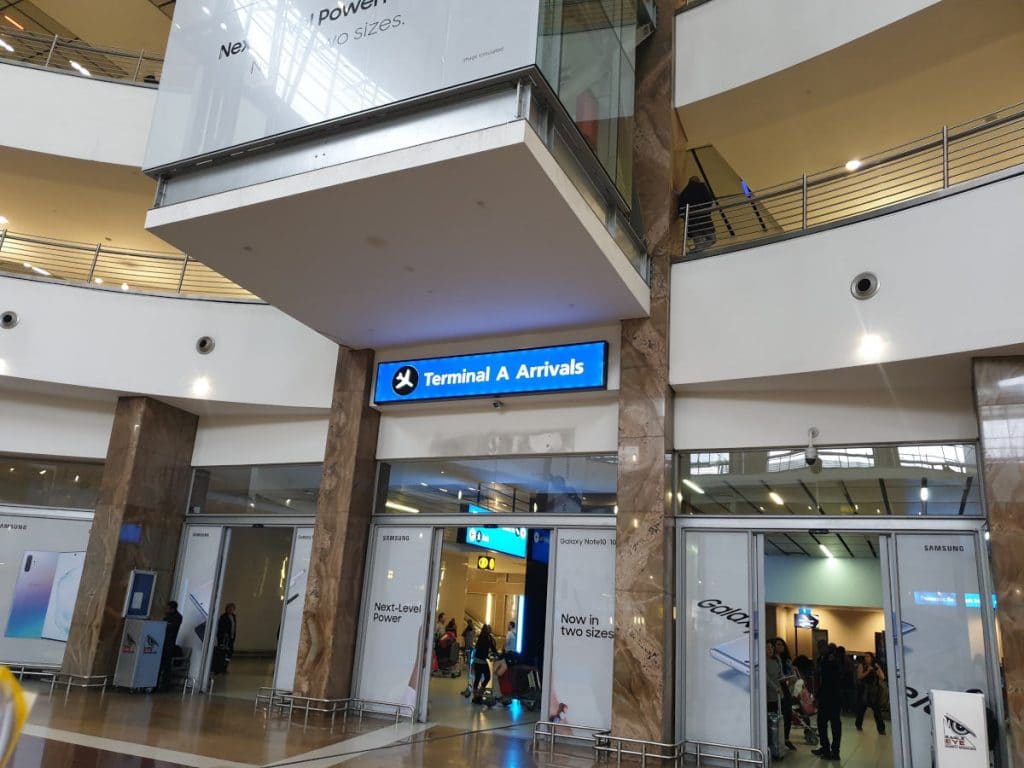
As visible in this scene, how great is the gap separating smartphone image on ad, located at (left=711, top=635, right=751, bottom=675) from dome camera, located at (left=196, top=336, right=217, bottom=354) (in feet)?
25.5

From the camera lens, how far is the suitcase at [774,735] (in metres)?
8.02

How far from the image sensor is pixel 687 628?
326 inches

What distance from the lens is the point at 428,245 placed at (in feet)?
24.9

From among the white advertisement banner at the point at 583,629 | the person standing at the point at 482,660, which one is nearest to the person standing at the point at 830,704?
the white advertisement banner at the point at 583,629

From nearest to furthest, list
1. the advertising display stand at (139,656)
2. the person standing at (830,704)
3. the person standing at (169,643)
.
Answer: the person standing at (830,704) < the advertising display stand at (139,656) < the person standing at (169,643)

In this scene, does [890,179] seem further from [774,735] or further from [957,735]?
[774,735]

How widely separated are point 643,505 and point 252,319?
6.27m

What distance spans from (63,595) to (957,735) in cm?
1118

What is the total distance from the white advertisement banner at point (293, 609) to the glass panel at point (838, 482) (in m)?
5.18

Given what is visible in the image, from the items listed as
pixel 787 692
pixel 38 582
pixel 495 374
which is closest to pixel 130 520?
pixel 38 582

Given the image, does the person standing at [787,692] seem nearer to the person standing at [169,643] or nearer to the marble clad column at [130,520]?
the person standing at [169,643]

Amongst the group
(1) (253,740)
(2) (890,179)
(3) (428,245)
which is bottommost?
(1) (253,740)

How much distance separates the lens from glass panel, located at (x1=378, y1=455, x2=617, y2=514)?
9.12m

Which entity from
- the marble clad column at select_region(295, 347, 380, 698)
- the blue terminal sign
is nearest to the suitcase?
the blue terminal sign
